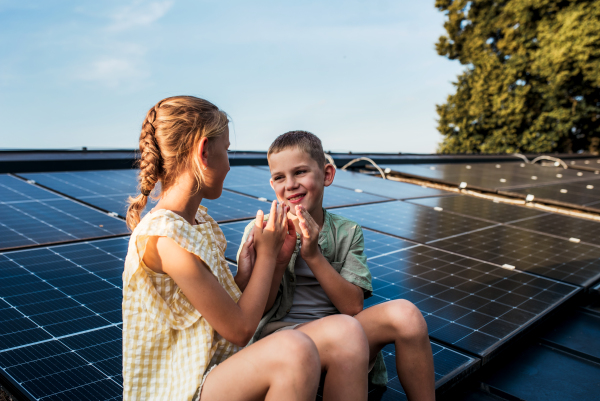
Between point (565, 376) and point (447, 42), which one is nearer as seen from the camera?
point (565, 376)

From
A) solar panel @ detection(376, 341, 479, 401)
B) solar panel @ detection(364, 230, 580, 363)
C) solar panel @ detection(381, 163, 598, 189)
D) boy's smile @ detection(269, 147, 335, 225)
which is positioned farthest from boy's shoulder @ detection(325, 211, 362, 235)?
solar panel @ detection(381, 163, 598, 189)

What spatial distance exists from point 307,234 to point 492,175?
8.50m

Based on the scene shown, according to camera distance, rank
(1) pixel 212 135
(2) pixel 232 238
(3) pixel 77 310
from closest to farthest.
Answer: (1) pixel 212 135 < (3) pixel 77 310 < (2) pixel 232 238

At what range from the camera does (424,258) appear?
3.81m

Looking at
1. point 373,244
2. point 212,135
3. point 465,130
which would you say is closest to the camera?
point 212,135

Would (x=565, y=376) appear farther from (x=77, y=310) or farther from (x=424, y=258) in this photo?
(x=77, y=310)

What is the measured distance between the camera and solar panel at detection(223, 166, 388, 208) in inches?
216

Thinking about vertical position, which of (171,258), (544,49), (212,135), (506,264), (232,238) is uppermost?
(544,49)

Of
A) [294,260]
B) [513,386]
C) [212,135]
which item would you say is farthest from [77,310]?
[513,386]

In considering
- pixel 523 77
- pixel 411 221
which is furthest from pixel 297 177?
pixel 523 77

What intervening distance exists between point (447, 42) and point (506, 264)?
78.0ft

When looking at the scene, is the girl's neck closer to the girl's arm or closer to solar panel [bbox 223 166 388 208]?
the girl's arm

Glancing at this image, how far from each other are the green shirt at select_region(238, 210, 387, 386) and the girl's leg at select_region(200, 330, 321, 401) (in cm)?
48

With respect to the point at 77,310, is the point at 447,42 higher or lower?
higher
